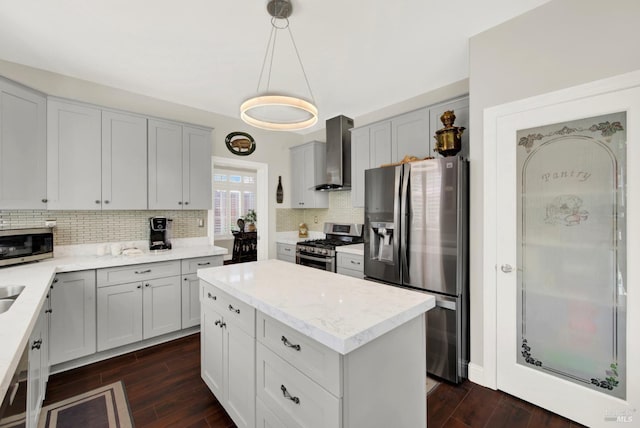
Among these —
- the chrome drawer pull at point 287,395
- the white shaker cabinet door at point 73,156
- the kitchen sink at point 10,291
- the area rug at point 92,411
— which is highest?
the white shaker cabinet door at point 73,156

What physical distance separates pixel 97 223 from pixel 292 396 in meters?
3.05

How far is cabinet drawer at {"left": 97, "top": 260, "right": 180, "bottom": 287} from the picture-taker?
2.61 metres

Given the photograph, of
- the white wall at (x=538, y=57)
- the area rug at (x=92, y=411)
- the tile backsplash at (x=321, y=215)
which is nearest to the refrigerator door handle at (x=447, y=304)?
the white wall at (x=538, y=57)

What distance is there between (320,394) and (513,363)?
180 centimetres

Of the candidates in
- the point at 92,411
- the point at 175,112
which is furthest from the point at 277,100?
the point at 92,411

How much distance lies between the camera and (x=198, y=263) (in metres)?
3.20

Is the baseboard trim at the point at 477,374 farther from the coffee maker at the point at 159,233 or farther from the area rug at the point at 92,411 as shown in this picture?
the coffee maker at the point at 159,233

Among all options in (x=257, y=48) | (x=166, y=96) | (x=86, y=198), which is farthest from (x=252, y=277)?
(x=166, y=96)

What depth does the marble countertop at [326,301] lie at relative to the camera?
3.50ft

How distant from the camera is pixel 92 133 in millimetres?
2809

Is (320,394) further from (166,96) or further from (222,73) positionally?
(166,96)

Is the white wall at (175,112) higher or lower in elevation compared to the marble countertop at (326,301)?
higher

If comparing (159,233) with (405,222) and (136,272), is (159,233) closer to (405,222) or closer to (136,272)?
(136,272)

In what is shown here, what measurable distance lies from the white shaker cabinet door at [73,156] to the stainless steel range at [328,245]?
7.87ft
